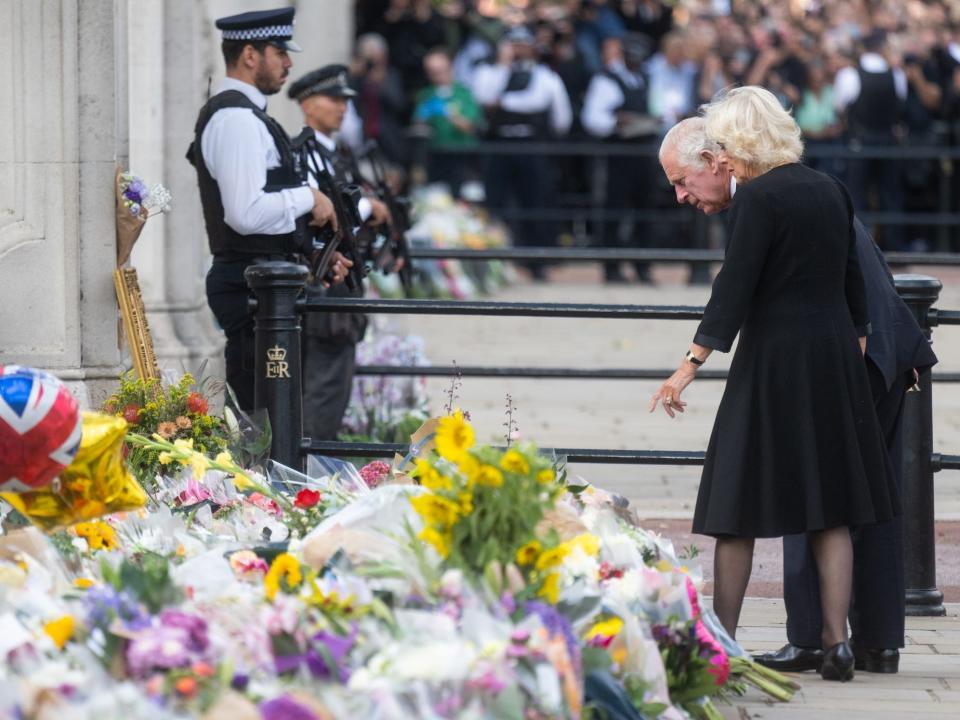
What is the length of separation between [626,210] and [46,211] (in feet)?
41.4

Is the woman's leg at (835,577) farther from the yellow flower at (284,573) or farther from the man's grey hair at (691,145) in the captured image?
the yellow flower at (284,573)

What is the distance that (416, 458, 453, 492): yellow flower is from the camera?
14.1 ft

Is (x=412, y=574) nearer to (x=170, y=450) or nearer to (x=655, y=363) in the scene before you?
(x=170, y=450)

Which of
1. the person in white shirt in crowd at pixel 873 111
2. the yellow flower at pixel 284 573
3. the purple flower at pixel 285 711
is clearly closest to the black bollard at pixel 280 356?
the yellow flower at pixel 284 573

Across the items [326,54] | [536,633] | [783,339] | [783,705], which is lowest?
[783,705]

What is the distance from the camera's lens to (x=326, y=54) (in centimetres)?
1549

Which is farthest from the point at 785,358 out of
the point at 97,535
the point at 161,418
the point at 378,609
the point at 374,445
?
the point at 161,418

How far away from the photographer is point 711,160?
5.25 meters

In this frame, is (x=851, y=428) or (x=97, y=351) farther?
(x=97, y=351)

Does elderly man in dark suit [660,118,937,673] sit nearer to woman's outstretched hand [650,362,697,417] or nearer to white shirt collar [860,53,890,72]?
woman's outstretched hand [650,362,697,417]

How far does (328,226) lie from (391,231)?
148 cm

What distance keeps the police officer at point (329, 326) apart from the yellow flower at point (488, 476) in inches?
136

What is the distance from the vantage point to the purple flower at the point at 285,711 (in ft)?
11.5

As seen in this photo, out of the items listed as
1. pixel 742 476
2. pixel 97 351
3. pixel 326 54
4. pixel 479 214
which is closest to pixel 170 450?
pixel 97 351
